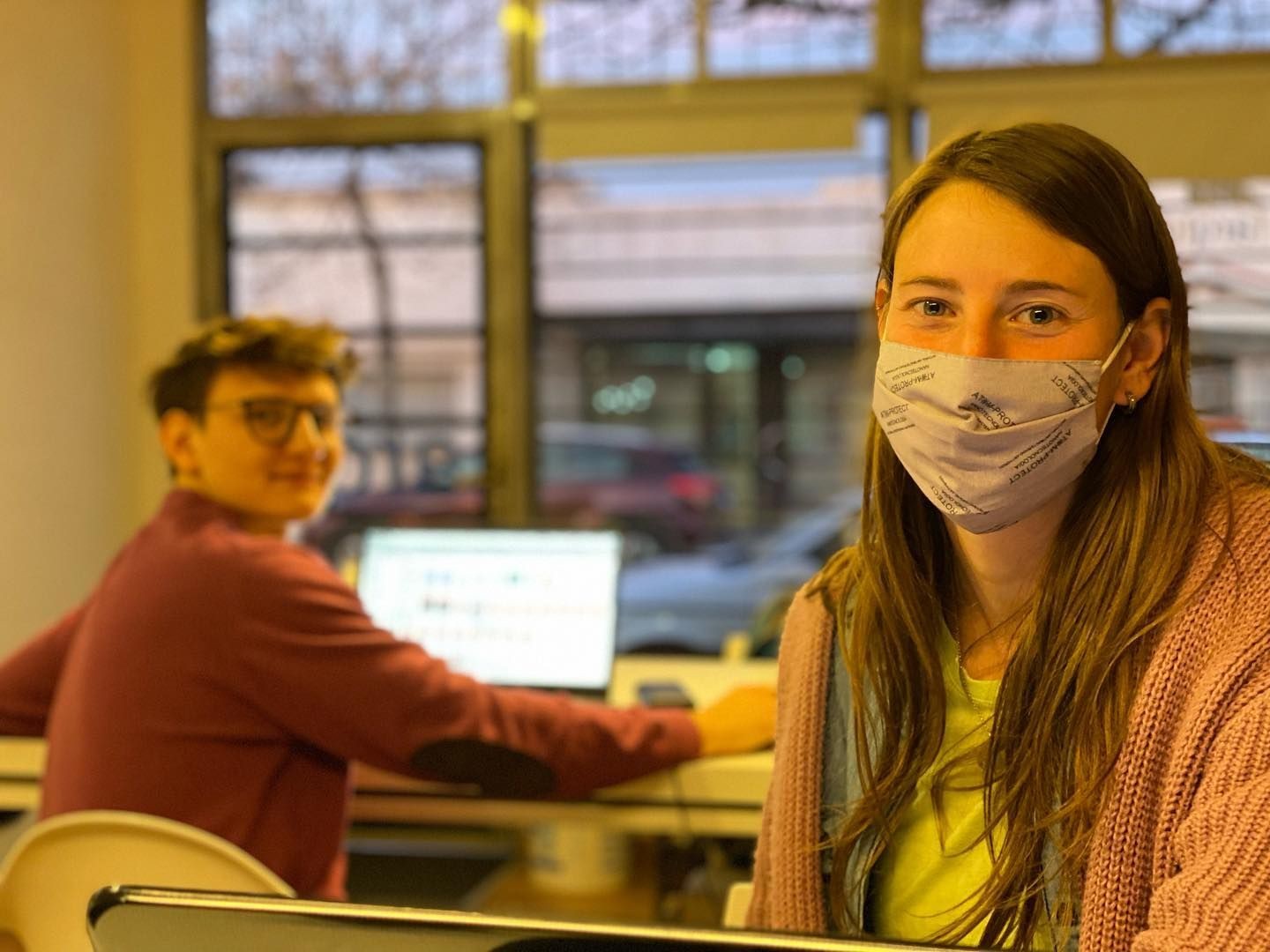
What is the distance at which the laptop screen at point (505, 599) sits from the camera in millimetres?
2307

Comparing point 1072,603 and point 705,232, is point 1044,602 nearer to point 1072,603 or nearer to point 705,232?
point 1072,603

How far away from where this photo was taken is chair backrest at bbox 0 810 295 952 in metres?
1.24

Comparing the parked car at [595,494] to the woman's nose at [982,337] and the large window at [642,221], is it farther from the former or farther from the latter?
the woman's nose at [982,337]

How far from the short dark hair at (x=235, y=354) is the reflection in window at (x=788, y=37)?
2.33 metres

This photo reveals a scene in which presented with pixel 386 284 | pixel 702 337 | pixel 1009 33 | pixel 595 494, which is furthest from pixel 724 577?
pixel 1009 33

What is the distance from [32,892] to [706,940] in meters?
0.96

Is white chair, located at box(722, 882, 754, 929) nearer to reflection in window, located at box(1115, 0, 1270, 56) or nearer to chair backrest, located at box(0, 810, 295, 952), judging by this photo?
chair backrest, located at box(0, 810, 295, 952)

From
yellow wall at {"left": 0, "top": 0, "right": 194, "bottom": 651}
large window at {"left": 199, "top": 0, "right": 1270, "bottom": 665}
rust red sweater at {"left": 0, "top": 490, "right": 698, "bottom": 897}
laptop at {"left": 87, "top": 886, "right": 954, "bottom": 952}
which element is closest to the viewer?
laptop at {"left": 87, "top": 886, "right": 954, "bottom": 952}

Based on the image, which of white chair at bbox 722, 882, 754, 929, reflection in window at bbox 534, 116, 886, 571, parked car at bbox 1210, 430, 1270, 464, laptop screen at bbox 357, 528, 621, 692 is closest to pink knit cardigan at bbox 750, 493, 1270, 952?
parked car at bbox 1210, 430, 1270, 464

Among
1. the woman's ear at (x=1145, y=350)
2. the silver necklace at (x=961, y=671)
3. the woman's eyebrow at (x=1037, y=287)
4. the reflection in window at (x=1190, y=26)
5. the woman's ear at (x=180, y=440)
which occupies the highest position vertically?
the reflection in window at (x=1190, y=26)

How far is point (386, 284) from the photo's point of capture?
13.7ft

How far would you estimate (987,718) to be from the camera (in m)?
1.08

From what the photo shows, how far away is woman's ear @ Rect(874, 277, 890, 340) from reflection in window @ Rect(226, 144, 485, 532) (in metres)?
3.03

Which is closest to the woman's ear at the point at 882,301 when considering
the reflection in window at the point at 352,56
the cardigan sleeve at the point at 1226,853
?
the cardigan sleeve at the point at 1226,853
